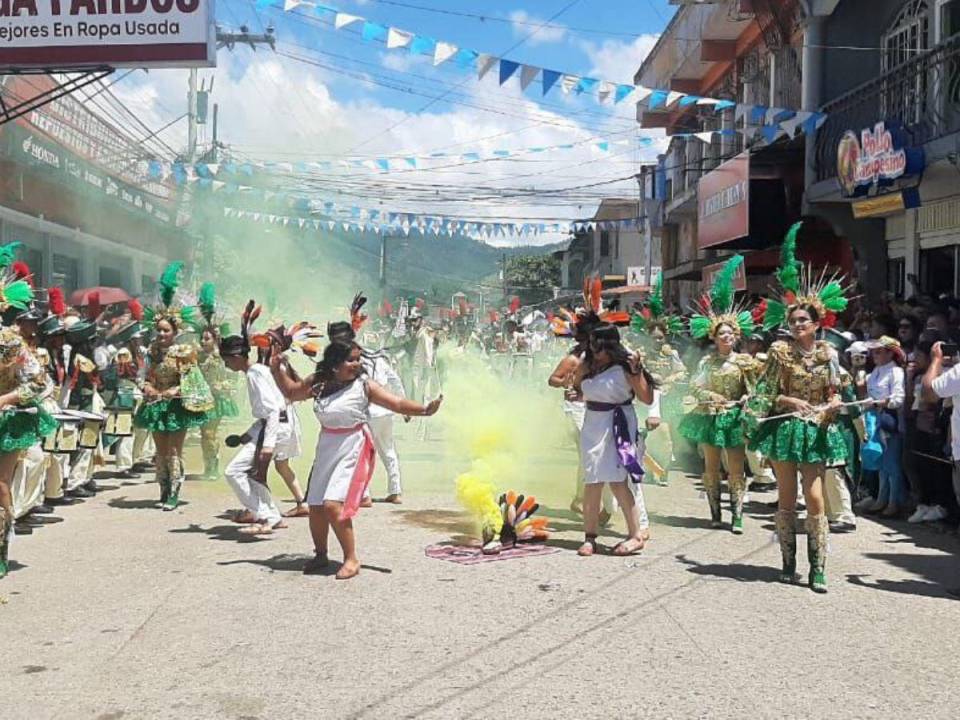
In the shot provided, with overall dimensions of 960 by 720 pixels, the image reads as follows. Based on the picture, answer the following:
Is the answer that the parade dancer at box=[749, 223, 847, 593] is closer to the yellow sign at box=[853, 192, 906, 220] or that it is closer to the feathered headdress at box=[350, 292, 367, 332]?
the feathered headdress at box=[350, 292, 367, 332]

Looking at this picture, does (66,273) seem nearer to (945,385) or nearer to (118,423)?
(118,423)

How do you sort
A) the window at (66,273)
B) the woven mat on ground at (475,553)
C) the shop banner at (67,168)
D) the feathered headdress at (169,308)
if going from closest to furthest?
the woven mat on ground at (475,553), the feathered headdress at (169,308), the shop banner at (67,168), the window at (66,273)

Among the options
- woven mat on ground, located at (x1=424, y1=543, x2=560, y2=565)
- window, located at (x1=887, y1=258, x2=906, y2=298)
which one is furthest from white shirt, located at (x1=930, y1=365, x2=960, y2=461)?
window, located at (x1=887, y1=258, x2=906, y2=298)

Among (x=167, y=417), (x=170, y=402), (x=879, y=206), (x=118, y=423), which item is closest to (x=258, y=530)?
(x=167, y=417)

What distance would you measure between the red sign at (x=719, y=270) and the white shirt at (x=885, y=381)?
4.98 metres

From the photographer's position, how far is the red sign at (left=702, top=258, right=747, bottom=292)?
18.6 meters

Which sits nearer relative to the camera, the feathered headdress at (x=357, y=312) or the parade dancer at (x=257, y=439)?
the parade dancer at (x=257, y=439)

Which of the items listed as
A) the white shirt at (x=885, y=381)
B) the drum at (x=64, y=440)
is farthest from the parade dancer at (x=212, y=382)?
the white shirt at (x=885, y=381)

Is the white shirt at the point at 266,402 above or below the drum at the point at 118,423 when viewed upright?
above

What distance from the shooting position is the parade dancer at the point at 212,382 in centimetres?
1162

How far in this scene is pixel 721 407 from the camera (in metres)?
9.02

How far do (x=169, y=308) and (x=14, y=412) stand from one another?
3635mm

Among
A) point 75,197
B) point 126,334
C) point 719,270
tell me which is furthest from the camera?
point 75,197

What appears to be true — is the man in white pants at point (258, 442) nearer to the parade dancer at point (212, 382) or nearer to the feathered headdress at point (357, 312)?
the feathered headdress at point (357, 312)
